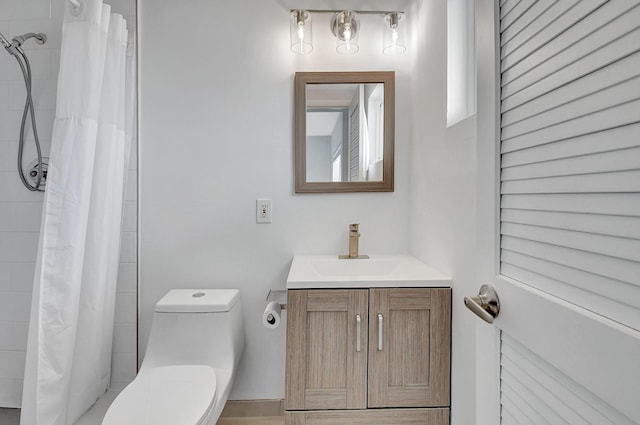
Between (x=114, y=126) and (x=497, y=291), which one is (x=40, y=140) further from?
(x=497, y=291)

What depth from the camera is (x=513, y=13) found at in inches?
25.9

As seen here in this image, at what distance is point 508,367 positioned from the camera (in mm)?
674

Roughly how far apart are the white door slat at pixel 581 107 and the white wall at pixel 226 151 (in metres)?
1.32

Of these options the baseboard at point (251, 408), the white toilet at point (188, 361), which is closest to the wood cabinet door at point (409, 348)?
the white toilet at point (188, 361)

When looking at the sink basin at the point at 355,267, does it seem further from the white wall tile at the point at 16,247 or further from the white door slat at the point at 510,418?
the white wall tile at the point at 16,247

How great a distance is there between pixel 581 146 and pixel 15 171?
2372 millimetres

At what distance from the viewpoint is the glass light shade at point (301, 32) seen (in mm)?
1764

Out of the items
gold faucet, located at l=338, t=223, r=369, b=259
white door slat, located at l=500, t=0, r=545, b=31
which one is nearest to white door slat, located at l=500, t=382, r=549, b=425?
white door slat, located at l=500, t=0, r=545, b=31

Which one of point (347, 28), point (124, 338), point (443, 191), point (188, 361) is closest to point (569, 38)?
point (443, 191)

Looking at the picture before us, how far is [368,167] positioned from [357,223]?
324mm

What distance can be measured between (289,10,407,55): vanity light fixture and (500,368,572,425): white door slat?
1.68m

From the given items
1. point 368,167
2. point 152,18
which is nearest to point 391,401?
point 368,167

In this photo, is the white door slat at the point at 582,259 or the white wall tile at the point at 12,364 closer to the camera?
the white door slat at the point at 582,259

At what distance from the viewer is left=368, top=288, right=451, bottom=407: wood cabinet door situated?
4.32 feet
